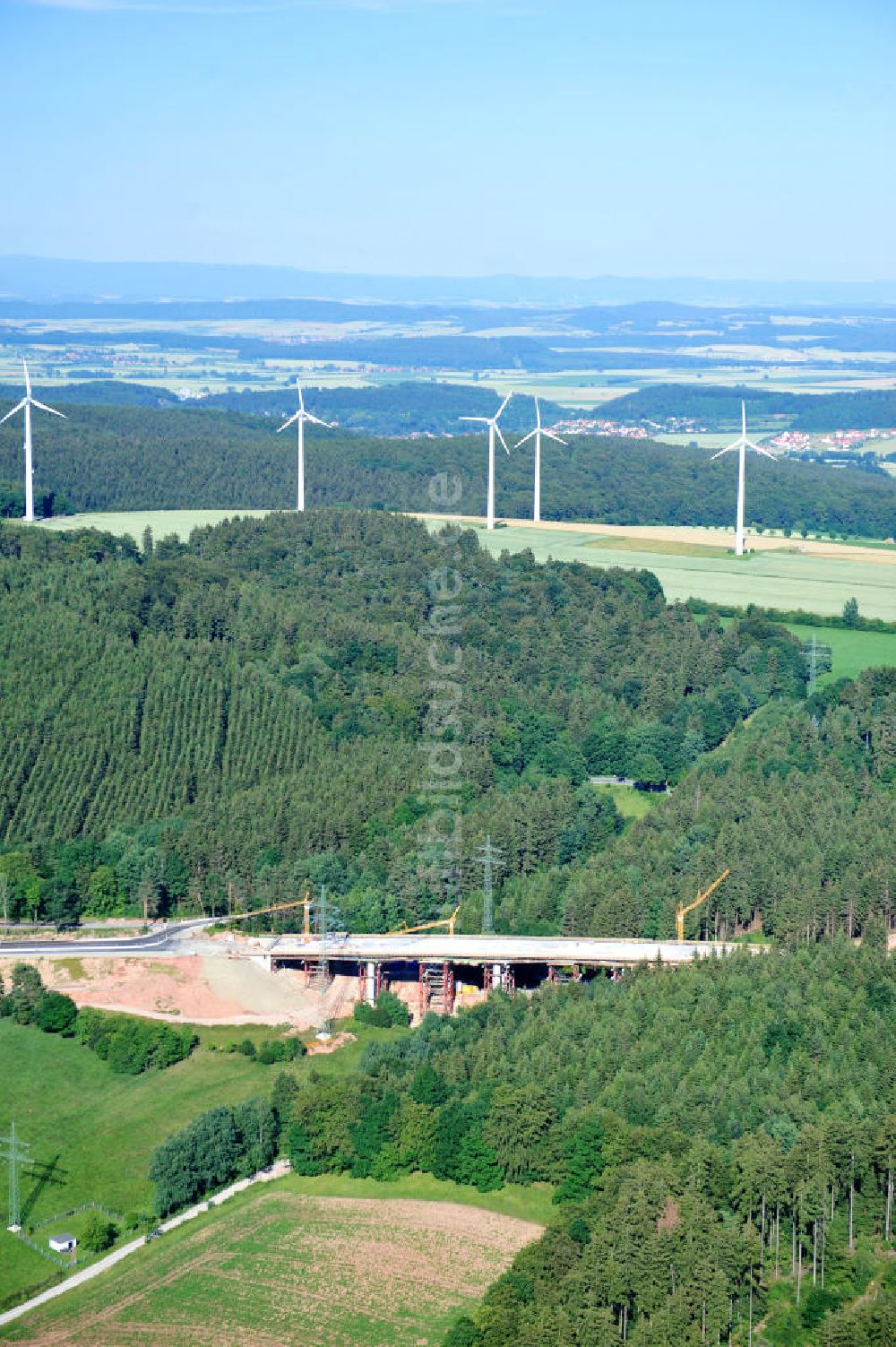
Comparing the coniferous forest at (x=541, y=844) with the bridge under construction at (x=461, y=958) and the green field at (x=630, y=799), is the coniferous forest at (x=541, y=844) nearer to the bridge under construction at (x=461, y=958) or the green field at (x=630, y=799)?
the green field at (x=630, y=799)

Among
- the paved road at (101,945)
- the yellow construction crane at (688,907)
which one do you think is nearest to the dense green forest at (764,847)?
the yellow construction crane at (688,907)

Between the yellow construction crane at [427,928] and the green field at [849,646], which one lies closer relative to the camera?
the yellow construction crane at [427,928]

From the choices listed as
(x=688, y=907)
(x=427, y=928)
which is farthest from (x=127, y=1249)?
(x=688, y=907)

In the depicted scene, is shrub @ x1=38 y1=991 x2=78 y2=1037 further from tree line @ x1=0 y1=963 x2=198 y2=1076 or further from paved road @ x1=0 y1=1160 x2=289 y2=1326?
paved road @ x1=0 y1=1160 x2=289 y2=1326

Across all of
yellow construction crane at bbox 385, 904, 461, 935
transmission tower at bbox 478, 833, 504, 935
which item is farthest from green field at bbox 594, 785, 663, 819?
yellow construction crane at bbox 385, 904, 461, 935

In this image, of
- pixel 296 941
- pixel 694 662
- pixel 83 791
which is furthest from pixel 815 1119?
pixel 694 662

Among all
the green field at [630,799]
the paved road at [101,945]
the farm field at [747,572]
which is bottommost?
the paved road at [101,945]

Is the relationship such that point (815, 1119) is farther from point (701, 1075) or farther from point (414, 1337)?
point (414, 1337)
